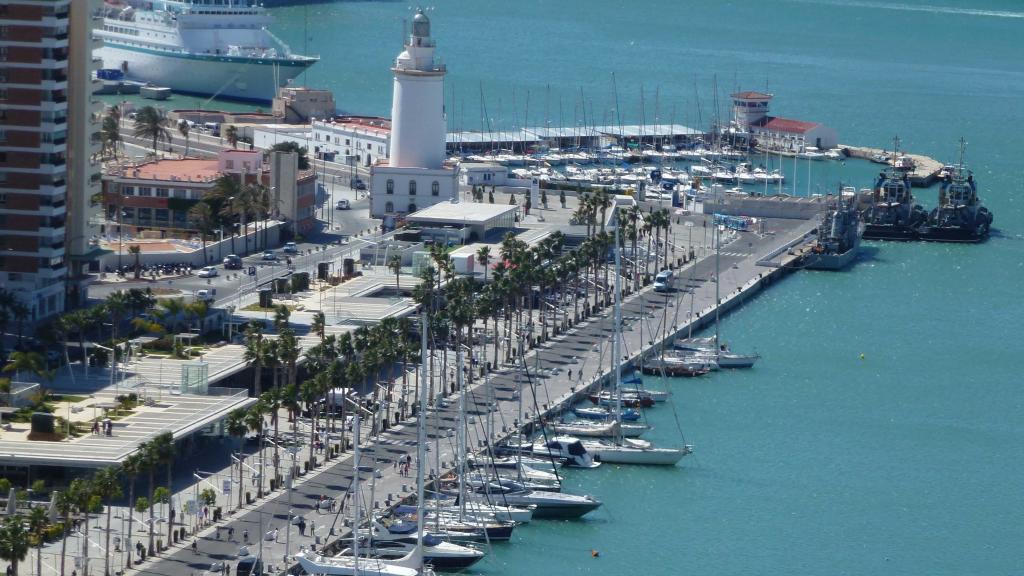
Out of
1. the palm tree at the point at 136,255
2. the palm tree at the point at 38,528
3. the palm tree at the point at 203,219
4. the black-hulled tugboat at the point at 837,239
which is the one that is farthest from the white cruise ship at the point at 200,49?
the palm tree at the point at 38,528

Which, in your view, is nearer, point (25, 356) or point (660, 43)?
point (25, 356)

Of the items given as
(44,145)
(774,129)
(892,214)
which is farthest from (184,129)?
(774,129)

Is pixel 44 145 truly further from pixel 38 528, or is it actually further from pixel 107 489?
pixel 38 528

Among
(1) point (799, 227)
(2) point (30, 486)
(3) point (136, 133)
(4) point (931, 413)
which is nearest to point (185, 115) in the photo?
(3) point (136, 133)

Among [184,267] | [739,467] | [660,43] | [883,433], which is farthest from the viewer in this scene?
[660,43]

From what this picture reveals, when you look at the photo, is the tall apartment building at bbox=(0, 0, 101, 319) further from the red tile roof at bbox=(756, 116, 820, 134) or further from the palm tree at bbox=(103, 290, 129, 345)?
the red tile roof at bbox=(756, 116, 820, 134)

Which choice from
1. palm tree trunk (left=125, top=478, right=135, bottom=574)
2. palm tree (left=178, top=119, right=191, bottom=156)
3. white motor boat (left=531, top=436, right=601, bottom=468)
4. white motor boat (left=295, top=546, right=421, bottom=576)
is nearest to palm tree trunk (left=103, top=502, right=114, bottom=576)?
palm tree trunk (left=125, top=478, right=135, bottom=574)

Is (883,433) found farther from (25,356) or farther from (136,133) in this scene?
(136,133)

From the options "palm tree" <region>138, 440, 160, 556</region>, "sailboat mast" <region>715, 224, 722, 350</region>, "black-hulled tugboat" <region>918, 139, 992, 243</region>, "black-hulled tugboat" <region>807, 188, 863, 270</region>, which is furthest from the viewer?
"black-hulled tugboat" <region>918, 139, 992, 243</region>
